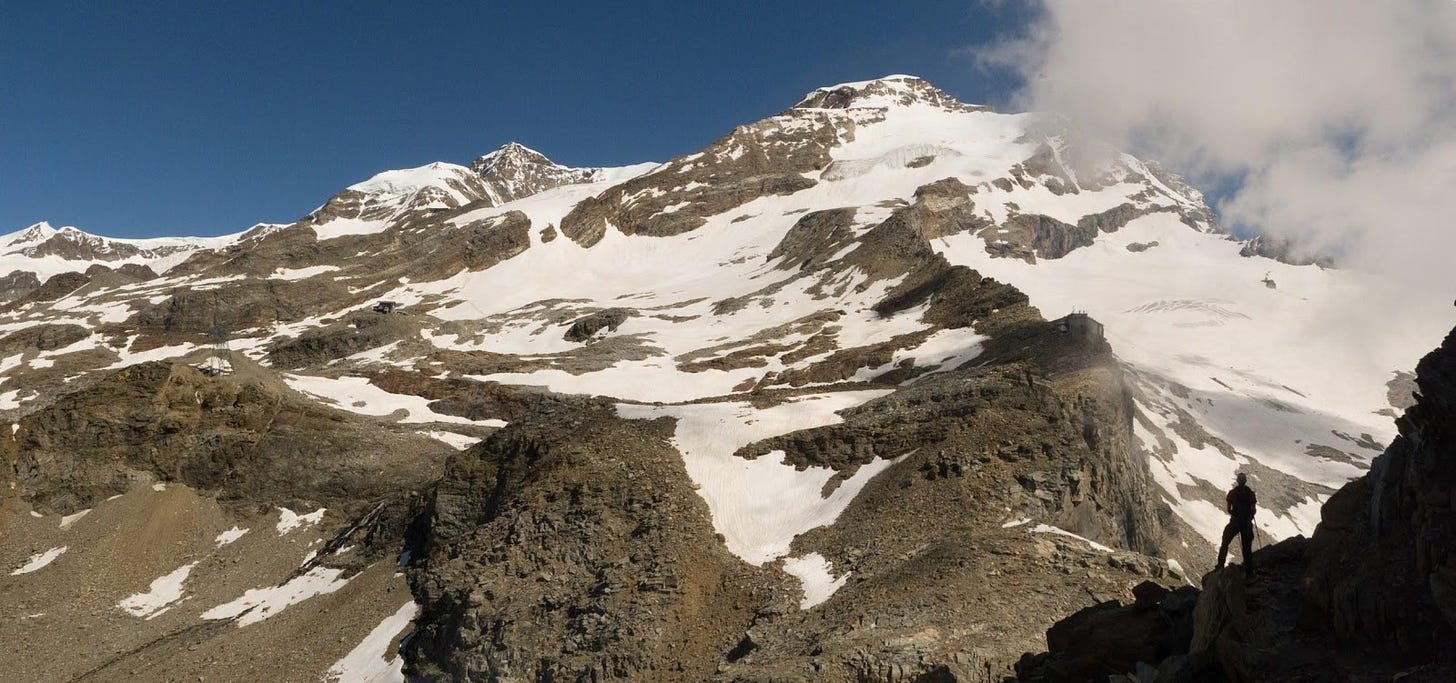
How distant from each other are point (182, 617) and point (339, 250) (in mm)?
133788

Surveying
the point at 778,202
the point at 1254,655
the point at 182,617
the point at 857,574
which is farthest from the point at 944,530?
the point at 778,202

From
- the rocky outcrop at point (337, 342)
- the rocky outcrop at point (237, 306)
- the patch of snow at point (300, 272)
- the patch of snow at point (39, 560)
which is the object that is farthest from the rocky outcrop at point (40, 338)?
the patch of snow at point (39, 560)

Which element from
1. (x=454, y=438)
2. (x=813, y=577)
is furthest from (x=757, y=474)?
(x=454, y=438)

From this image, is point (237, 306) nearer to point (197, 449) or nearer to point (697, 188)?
point (197, 449)

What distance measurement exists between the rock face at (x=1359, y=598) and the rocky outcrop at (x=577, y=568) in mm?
14364

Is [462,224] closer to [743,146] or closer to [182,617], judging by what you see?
[743,146]

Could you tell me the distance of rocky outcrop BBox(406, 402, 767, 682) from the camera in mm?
24734

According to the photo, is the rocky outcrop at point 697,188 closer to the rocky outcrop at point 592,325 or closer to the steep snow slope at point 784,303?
the steep snow slope at point 784,303

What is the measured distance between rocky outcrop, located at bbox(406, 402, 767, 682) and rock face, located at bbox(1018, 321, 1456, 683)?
47.1 feet

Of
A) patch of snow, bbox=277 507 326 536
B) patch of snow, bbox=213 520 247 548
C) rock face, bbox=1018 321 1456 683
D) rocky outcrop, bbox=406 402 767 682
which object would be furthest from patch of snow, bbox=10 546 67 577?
rock face, bbox=1018 321 1456 683

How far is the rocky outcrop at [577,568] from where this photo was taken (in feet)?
81.1

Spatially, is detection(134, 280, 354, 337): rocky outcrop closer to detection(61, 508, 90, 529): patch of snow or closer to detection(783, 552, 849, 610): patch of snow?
detection(61, 508, 90, 529): patch of snow

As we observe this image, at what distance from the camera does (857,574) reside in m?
24.6

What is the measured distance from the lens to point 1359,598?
10.1m
